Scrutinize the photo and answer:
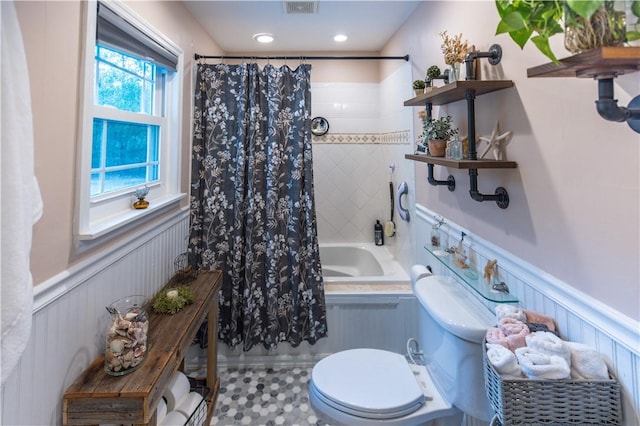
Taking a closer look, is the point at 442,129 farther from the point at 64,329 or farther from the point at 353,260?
the point at 353,260

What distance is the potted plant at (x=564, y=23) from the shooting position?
0.61 m

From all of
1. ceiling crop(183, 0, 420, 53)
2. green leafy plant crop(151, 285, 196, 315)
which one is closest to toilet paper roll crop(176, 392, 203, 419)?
green leafy plant crop(151, 285, 196, 315)

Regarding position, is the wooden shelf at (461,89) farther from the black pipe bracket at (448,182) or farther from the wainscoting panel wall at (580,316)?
the wainscoting panel wall at (580,316)

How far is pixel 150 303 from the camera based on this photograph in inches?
65.3

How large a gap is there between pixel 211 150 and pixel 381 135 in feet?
5.54

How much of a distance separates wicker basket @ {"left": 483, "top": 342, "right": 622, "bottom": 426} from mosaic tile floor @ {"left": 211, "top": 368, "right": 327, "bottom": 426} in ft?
4.10

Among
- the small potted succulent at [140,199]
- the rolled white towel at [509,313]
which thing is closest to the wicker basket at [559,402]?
the rolled white towel at [509,313]

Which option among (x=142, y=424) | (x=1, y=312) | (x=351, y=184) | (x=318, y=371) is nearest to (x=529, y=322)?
(x=318, y=371)

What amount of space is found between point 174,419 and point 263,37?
9.09 ft

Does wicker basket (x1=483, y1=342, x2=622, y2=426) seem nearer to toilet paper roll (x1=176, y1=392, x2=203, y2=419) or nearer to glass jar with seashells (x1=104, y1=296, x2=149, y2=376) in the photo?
glass jar with seashells (x1=104, y1=296, x2=149, y2=376)

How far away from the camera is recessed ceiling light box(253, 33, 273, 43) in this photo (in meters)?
2.76

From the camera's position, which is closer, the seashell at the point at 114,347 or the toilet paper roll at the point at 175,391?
the seashell at the point at 114,347

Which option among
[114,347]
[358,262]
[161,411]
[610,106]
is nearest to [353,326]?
[358,262]

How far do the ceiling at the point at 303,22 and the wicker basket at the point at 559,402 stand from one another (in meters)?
2.28
